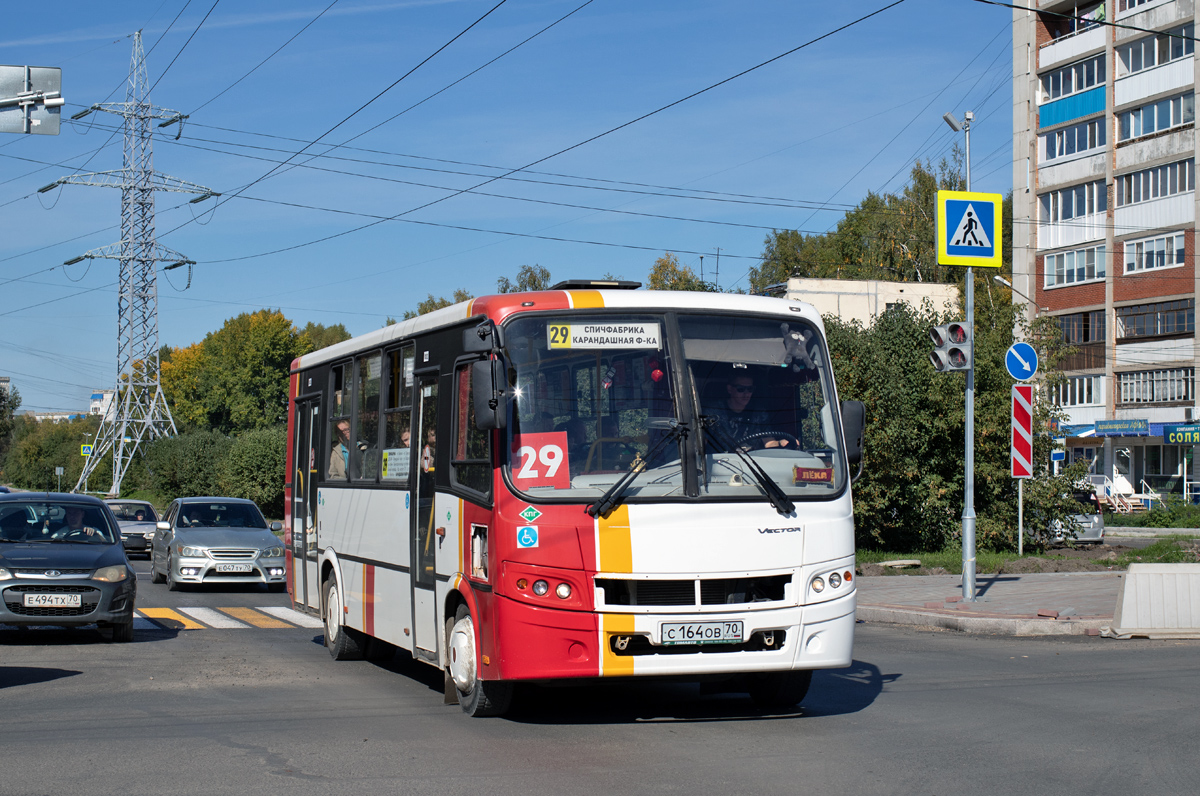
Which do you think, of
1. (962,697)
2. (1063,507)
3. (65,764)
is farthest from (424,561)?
(1063,507)

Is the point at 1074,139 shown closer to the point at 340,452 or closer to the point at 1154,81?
the point at 1154,81

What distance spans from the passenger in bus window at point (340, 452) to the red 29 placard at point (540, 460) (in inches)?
162

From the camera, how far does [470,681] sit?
830 centimetres

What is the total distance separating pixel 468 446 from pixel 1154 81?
53.5 meters

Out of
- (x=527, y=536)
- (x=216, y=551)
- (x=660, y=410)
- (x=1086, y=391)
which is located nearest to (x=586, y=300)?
(x=660, y=410)

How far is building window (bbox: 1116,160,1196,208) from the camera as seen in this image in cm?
5247

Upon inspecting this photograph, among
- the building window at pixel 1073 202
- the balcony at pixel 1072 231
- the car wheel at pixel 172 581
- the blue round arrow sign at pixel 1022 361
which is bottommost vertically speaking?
the car wheel at pixel 172 581

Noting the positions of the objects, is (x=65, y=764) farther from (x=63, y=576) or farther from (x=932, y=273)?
(x=932, y=273)

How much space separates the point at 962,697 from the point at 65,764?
20.4 ft

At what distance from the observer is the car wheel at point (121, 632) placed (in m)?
13.4

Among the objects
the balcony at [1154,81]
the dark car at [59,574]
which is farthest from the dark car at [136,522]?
the balcony at [1154,81]

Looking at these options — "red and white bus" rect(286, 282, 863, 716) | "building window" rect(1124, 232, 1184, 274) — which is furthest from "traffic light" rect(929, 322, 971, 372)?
"building window" rect(1124, 232, 1184, 274)

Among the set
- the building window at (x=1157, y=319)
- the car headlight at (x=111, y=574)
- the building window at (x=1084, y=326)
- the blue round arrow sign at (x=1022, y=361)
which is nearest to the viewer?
the car headlight at (x=111, y=574)

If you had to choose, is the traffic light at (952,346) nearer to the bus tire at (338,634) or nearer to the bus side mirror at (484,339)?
the bus tire at (338,634)
